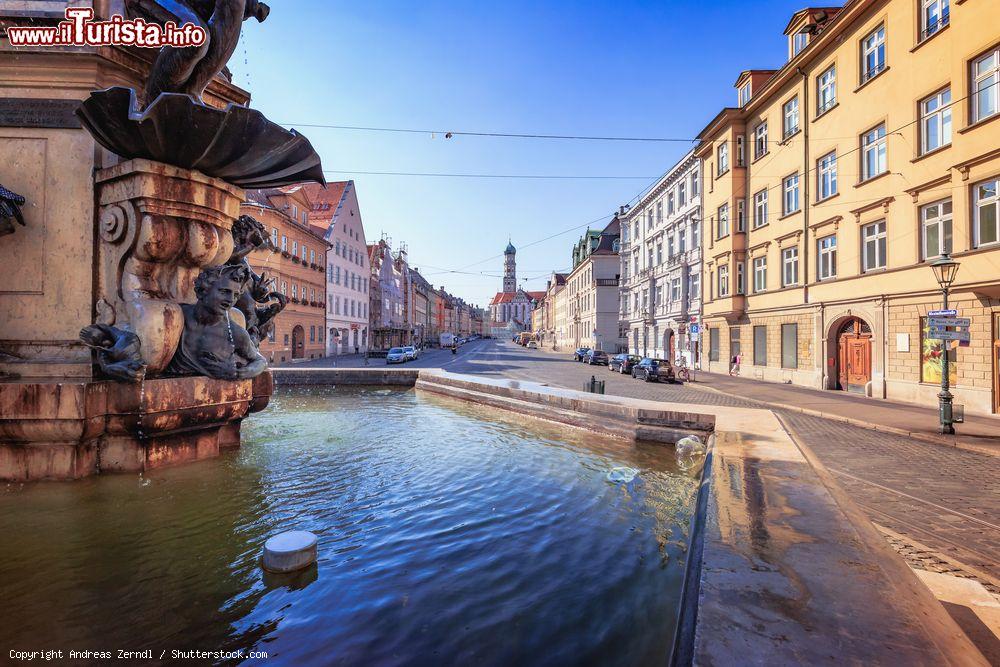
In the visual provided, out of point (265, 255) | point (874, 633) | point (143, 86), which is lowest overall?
point (874, 633)

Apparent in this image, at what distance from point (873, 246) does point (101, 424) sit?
79.6ft

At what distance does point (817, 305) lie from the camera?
2186 centimetres

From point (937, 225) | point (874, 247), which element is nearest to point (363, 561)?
point (937, 225)

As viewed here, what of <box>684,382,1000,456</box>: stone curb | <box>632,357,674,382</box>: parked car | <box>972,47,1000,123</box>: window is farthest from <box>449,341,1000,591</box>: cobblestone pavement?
<box>632,357,674,382</box>: parked car

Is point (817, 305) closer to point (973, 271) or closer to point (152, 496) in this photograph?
point (973, 271)

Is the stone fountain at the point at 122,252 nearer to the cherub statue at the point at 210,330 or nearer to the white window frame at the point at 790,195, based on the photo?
the cherub statue at the point at 210,330

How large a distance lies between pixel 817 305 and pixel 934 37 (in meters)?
10.5

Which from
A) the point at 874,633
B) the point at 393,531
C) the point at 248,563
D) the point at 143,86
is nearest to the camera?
the point at 874,633

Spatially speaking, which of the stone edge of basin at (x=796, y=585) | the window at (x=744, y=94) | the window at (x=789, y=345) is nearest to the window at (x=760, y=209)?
the window at (x=744, y=94)

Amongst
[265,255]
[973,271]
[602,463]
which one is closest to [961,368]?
[973,271]

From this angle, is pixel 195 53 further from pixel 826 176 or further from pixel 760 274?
pixel 760 274

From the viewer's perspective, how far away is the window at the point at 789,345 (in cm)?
2367

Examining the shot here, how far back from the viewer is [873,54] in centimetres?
1909

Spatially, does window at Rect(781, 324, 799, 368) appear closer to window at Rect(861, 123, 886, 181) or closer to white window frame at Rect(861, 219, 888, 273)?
white window frame at Rect(861, 219, 888, 273)
